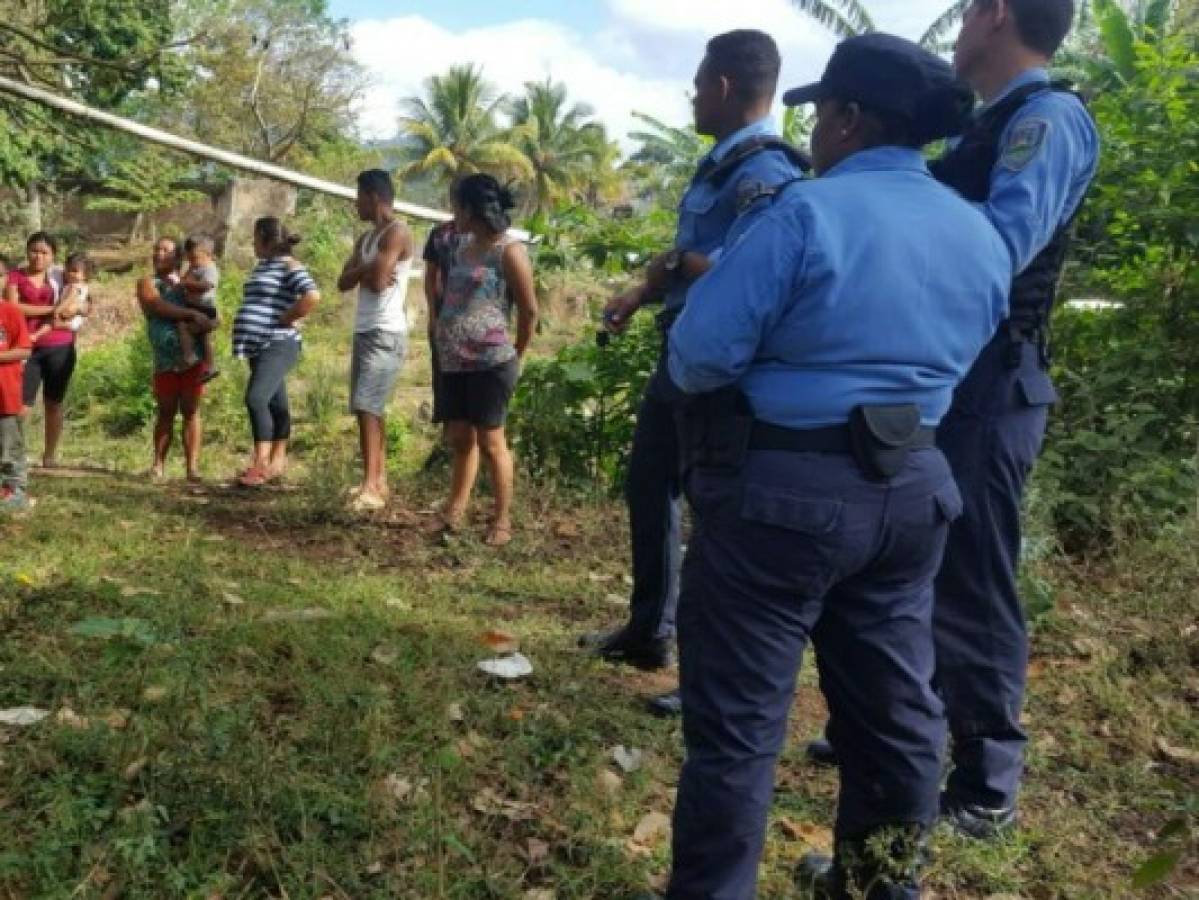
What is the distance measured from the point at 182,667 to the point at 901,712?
2.09 m

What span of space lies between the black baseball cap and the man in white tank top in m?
4.16

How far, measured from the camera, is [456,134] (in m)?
47.2

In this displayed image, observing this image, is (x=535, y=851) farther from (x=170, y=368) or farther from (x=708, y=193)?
(x=170, y=368)

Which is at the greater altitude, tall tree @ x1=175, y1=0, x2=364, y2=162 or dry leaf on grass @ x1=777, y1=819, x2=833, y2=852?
tall tree @ x1=175, y1=0, x2=364, y2=162

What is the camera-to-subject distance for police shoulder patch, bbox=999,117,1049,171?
2641mm

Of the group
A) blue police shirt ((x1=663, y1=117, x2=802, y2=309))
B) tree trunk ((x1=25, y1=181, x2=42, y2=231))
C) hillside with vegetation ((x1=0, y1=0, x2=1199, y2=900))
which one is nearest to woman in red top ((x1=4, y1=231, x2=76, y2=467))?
hillside with vegetation ((x1=0, y1=0, x2=1199, y2=900))

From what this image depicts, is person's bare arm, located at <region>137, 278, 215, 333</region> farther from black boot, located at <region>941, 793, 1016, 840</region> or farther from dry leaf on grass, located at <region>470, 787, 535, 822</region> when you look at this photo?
black boot, located at <region>941, 793, 1016, 840</region>

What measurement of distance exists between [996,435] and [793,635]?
979 mm

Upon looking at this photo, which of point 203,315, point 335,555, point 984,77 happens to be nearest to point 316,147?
point 203,315

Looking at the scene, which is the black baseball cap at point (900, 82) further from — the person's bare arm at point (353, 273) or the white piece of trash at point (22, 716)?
the person's bare arm at point (353, 273)

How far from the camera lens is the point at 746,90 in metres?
3.37

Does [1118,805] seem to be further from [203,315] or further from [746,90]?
[203,315]

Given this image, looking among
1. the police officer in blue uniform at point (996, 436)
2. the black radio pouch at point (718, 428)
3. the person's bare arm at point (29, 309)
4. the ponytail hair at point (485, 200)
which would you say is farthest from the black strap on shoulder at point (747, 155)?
the person's bare arm at point (29, 309)

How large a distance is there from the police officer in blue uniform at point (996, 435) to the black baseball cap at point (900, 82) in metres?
0.58
